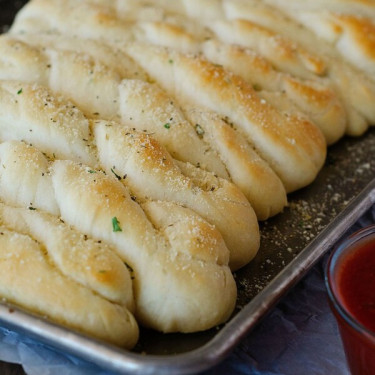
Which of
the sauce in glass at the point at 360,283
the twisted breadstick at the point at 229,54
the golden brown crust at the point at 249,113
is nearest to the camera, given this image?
the sauce in glass at the point at 360,283

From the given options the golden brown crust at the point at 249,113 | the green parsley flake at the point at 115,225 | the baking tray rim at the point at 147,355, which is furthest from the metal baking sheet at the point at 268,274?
the green parsley flake at the point at 115,225

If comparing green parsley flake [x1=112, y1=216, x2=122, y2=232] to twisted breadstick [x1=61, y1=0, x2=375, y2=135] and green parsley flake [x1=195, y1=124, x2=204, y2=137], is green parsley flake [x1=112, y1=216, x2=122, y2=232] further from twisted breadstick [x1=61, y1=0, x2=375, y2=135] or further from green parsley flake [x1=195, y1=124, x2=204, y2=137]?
twisted breadstick [x1=61, y1=0, x2=375, y2=135]

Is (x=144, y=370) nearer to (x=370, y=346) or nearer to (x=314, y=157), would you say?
(x=370, y=346)

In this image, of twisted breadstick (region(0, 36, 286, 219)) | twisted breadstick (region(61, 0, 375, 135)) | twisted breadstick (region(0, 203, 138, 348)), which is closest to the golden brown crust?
twisted breadstick (region(0, 36, 286, 219))

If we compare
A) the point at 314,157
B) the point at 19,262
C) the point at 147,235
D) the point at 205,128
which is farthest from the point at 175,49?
the point at 19,262

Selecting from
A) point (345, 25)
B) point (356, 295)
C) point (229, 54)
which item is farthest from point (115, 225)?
point (345, 25)

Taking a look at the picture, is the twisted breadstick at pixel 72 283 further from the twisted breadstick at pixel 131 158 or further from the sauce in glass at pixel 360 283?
the sauce in glass at pixel 360 283
